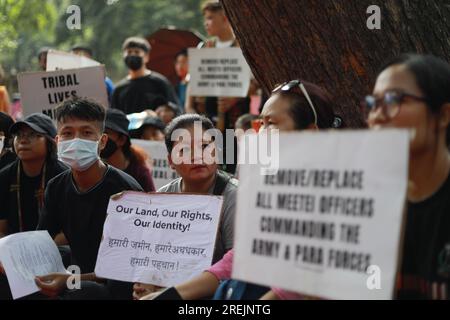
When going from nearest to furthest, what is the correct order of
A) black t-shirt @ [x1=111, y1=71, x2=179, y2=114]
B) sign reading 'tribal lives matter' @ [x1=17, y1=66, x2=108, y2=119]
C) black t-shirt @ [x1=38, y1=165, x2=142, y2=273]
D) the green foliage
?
1. black t-shirt @ [x1=38, y1=165, x2=142, y2=273]
2. sign reading 'tribal lives matter' @ [x1=17, y1=66, x2=108, y2=119]
3. black t-shirt @ [x1=111, y1=71, x2=179, y2=114]
4. the green foliage

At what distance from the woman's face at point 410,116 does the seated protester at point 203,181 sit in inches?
72.0

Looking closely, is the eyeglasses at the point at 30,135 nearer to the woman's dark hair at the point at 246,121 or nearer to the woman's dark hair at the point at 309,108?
the woman's dark hair at the point at 246,121

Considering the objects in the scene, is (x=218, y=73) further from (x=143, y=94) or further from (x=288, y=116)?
(x=288, y=116)

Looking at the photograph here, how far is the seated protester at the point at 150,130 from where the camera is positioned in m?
9.16

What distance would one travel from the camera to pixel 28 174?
689 cm

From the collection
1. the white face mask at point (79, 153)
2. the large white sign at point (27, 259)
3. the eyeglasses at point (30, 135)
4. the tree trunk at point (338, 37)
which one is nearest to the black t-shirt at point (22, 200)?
the eyeglasses at point (30, 135)

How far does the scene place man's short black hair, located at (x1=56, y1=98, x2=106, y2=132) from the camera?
624cm

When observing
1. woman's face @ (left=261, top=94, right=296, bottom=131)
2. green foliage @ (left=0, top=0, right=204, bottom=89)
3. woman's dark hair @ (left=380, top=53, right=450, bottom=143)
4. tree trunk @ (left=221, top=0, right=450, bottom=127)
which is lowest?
woman's face @ (left=261, top=94, right=296, bottom=131)

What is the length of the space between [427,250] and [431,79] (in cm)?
66

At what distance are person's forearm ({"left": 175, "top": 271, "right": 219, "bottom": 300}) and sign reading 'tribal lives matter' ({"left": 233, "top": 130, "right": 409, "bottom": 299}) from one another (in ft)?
2.93

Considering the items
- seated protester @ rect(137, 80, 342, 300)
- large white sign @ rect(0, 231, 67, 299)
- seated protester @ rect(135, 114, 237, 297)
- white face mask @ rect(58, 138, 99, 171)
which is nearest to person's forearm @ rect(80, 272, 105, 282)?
large white sign @ rect(0, 231, 67, 299)

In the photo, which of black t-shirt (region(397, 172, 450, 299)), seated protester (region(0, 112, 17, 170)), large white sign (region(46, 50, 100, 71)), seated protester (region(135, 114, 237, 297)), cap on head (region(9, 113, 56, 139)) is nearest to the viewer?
black t-shirt (region(397, 172, 450, 299))

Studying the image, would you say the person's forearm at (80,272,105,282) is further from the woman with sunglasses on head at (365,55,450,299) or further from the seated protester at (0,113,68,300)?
the woman with sunglasses on head at (365,55,450,299)

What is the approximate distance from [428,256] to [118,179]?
112 inches
